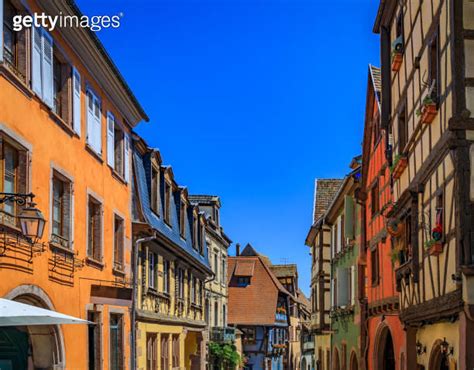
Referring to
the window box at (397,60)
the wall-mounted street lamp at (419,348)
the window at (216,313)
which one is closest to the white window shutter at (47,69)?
the window box at (397,60)

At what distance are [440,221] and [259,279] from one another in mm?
43729

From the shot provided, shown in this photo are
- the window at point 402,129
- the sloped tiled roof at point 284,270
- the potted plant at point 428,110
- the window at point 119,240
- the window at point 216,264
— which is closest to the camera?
the potted plant at point 428,110

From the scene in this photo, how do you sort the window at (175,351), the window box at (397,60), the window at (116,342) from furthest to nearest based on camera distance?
1. the window at (175,351)
2. the window at (116,342)
3. the window box at (397,60)

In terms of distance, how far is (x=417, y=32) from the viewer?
14883 mm

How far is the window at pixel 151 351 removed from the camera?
73.8 feet

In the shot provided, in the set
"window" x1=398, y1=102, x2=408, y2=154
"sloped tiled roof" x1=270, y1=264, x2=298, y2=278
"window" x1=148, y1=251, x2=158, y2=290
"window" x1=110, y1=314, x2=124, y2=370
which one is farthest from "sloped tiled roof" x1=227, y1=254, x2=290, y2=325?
"window" x1=398, y1=102, x2=408, y2=154

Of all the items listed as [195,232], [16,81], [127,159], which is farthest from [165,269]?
[16,81]

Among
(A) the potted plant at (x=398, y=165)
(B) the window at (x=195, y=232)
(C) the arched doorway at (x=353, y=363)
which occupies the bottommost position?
(C) the arched doorway at (x=353, y=363)

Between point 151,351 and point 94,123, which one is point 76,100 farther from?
point 151,351

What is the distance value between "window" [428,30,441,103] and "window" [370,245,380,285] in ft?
29.4

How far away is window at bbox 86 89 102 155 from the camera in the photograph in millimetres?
16453

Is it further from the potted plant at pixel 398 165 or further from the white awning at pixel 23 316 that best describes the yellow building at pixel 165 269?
the white awning at pixel 23 316

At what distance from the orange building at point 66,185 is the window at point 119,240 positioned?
2 cm

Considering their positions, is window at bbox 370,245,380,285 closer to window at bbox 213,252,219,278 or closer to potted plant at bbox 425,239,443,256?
potted plant at bbox 425,239,443,256
